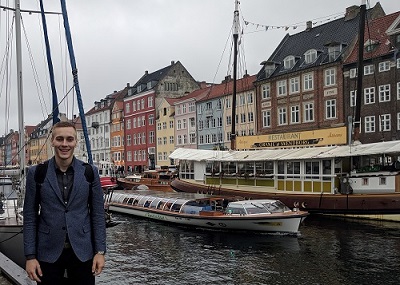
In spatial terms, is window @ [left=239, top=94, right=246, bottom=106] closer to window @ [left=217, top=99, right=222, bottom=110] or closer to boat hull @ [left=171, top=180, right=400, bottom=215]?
window @ [left=217, top=99, right=222, bottom=110]

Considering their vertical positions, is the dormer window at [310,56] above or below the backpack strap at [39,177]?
above

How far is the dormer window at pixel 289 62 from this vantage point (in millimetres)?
49000

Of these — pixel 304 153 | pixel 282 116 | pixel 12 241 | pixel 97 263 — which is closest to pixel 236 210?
pixel 304 153

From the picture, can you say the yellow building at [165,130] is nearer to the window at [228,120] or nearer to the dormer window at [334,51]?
the window at [228,120]

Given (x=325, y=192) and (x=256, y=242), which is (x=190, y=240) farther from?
(x=325, y=192)

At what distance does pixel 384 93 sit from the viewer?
3938cm

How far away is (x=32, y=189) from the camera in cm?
390

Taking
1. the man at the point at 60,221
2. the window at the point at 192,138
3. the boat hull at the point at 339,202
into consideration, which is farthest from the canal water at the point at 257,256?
the window at the point at 192,138

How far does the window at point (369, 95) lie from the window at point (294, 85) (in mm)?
8059

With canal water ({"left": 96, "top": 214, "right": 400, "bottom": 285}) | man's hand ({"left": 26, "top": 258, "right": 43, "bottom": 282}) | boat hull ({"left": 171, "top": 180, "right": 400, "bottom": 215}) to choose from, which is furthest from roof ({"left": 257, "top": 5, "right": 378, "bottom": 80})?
man's hand ({"left": 26, "top": 258, "right": 43, "bottom": 282})

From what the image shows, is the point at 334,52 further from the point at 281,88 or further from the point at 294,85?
the point at 281,88

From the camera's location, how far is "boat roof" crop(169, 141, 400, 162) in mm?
24478

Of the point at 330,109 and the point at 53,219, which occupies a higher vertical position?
the point at 330,109

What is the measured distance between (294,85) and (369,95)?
912 cm
